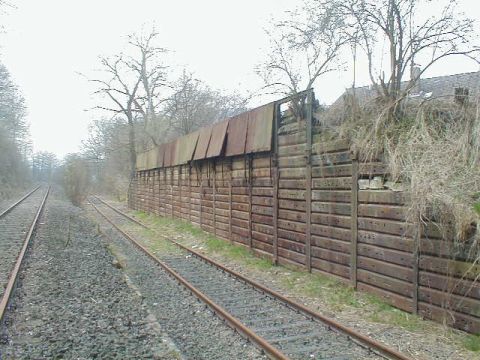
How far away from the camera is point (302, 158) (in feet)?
28.7

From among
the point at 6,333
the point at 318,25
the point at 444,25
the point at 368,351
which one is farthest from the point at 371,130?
the point at 318,25

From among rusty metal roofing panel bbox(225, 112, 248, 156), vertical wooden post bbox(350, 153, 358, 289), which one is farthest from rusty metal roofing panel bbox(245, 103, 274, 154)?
vertical wooden post bbox(350, 153, 358, 289)

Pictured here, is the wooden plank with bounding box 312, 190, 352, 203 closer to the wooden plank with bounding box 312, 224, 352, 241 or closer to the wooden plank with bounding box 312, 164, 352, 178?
the wooden plank with bounding box 312, 164, 352, 178

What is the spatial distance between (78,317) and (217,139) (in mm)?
7758

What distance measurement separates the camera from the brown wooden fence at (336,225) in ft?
18.2

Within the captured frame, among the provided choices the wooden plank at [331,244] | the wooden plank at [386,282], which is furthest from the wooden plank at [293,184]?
the wooden plank at [386,282]

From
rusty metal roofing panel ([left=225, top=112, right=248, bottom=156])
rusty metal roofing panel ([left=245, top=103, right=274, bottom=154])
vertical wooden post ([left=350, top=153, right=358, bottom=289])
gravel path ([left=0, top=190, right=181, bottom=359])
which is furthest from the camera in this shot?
rusty metal roofing panel ([left=225, top=112, right=248, bottom=156])

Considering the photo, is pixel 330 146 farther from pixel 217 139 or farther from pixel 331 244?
pixel 217 139

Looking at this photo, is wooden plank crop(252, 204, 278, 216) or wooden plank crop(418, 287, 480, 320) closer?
wooden plank crop(418, 287, 480, 320)

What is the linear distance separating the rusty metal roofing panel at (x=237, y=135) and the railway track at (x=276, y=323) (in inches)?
137

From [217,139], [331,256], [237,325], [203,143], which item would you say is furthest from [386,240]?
[203,143]

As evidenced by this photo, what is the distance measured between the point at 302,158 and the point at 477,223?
4.21 metres

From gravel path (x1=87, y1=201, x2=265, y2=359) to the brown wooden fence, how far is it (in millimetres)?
2414

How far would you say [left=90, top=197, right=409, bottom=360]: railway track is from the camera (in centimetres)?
490
